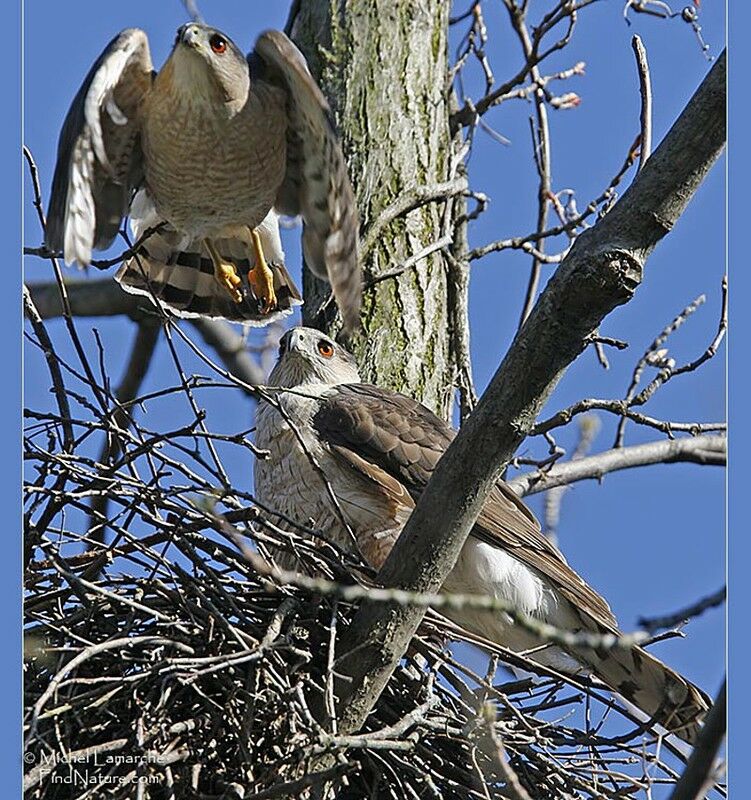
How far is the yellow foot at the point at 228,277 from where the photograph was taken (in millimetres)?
4289

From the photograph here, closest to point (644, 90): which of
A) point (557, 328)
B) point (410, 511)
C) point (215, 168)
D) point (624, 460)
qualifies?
point (557, 328)

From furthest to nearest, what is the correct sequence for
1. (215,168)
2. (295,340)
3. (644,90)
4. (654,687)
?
(215,168), (295,340), (654,687), (644,90)

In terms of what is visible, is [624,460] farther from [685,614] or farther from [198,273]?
[685,614]

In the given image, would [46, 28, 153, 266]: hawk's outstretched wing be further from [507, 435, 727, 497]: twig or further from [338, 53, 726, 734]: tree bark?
[507, 435, 727, 497]: twig

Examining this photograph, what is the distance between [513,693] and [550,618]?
1.48 ft

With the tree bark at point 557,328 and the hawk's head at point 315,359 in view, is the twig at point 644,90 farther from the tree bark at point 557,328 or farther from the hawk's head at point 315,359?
the hawk's head at point 315,359

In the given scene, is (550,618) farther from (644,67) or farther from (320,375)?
(644,67)

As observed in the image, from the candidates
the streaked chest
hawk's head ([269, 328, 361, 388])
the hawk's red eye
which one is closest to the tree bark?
hawk's head ([269, 328, 361, 388])

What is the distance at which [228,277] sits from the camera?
169 inches

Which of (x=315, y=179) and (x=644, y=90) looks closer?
(x=644, y=90)

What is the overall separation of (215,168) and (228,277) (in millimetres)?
349

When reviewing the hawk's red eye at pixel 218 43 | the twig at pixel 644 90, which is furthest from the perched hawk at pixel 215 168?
the twig at pixel 644 90

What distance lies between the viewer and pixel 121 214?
165 inches

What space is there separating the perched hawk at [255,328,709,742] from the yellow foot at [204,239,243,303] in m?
0.58
